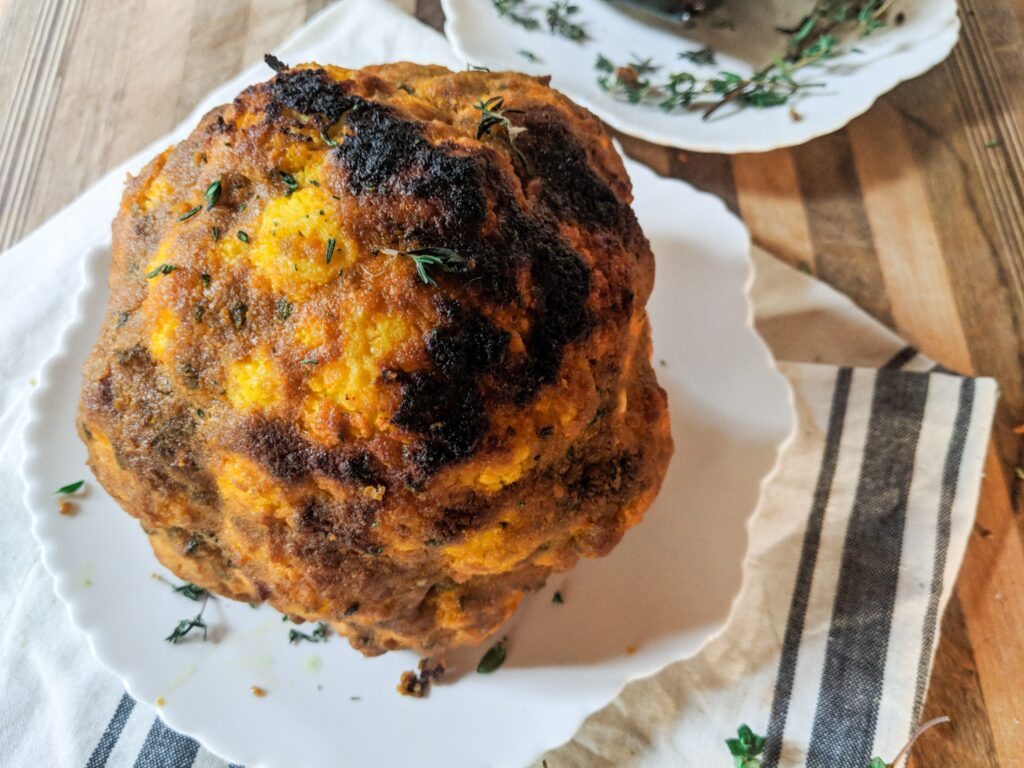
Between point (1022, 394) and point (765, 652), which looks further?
point (1022, 394)

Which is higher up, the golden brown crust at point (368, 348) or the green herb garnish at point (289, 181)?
the green herb garnish at point (289, 181)

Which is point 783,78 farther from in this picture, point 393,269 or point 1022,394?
point 393,269

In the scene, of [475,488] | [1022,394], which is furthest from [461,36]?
[1022,394]

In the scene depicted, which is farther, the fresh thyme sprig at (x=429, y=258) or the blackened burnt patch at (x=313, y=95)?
the blackened burnt patch at (x=313, y=95)

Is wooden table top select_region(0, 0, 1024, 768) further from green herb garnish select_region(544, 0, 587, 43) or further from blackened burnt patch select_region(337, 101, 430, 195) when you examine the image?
blackened burnt patch select_region(337, 101, 430, 195)

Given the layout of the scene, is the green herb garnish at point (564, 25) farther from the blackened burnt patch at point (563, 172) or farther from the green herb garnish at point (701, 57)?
the blackened burnt patch at point (563, 172)

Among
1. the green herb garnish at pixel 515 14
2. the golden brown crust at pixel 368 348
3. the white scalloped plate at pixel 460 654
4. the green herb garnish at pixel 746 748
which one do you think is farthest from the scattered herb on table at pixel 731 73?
the green herb garnish at pixel 746 748

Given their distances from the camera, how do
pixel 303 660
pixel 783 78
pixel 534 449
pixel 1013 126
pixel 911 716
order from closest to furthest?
pixel 534 449, pixel 303 660, pixel 911 716, pixel 783 78, pixel 1013 126
